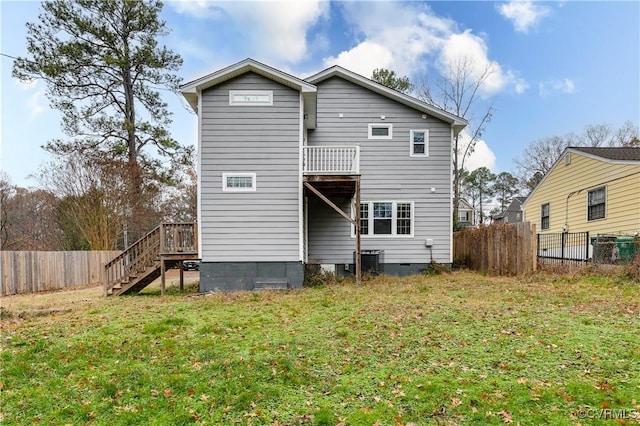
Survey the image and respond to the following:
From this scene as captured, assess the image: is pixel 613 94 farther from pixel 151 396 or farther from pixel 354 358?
pixel 151 396

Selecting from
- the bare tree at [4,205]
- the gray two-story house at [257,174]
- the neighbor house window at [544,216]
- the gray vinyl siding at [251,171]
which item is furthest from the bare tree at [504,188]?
the bare tree at [4,205]

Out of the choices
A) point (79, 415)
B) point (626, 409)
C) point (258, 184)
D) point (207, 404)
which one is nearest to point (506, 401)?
point (626, 409)

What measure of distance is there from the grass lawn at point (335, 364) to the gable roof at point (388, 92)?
7.50 meters

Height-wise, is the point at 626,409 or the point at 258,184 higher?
the point at 258,184

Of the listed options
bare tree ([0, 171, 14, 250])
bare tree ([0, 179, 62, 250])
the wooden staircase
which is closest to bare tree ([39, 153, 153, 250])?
bare tree ([0, 179, 62, 250])

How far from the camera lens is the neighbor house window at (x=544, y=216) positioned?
55.5 feet

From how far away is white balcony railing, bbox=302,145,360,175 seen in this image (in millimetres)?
10695

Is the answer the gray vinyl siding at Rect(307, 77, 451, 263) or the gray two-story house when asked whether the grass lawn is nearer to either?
the gray two-story house

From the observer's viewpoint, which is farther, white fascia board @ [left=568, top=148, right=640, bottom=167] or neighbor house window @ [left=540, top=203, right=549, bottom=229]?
neighbor house window @ [left=540, top=203, right=549, bottom=229]

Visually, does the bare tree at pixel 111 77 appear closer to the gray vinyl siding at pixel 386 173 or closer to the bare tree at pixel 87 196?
the bare tree at pixel 87 196

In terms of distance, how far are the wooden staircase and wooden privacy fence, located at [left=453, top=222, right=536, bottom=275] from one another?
10.0 metres

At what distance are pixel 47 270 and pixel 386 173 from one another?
44.7ft

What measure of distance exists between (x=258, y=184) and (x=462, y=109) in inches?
644

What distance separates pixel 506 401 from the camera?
3418mm
